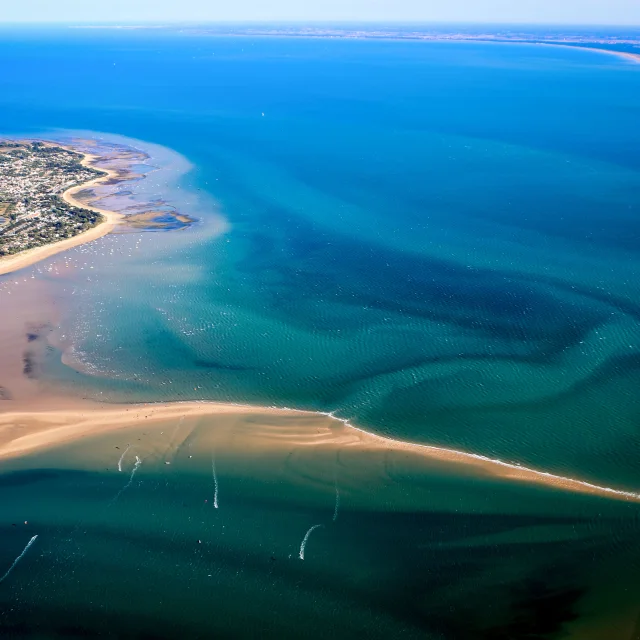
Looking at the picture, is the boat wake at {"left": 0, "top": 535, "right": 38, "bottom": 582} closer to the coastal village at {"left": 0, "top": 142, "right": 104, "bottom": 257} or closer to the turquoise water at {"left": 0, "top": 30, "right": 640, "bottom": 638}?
the turquoise water at {"left": 0, "top": 30, "right": 640, "bottom": 638}

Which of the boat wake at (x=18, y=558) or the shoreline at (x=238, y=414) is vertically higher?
the shoreline at (x=238, y=414)

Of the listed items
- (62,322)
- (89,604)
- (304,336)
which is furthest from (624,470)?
(62,322)

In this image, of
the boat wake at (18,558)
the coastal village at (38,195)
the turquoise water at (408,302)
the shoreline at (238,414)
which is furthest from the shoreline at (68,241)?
the boat wake at (18,558)

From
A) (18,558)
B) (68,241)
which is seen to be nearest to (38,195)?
(68,241)

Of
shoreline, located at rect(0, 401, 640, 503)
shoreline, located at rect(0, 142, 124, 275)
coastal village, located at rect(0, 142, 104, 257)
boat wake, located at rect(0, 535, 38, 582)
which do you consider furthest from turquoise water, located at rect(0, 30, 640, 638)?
coastal village, located at rect(0, 142, 104, 257)

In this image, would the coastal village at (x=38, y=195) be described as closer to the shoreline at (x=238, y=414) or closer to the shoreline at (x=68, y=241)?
the shoreline at (x=68, y=241)

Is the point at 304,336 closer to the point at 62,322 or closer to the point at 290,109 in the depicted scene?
the point at 62,322
